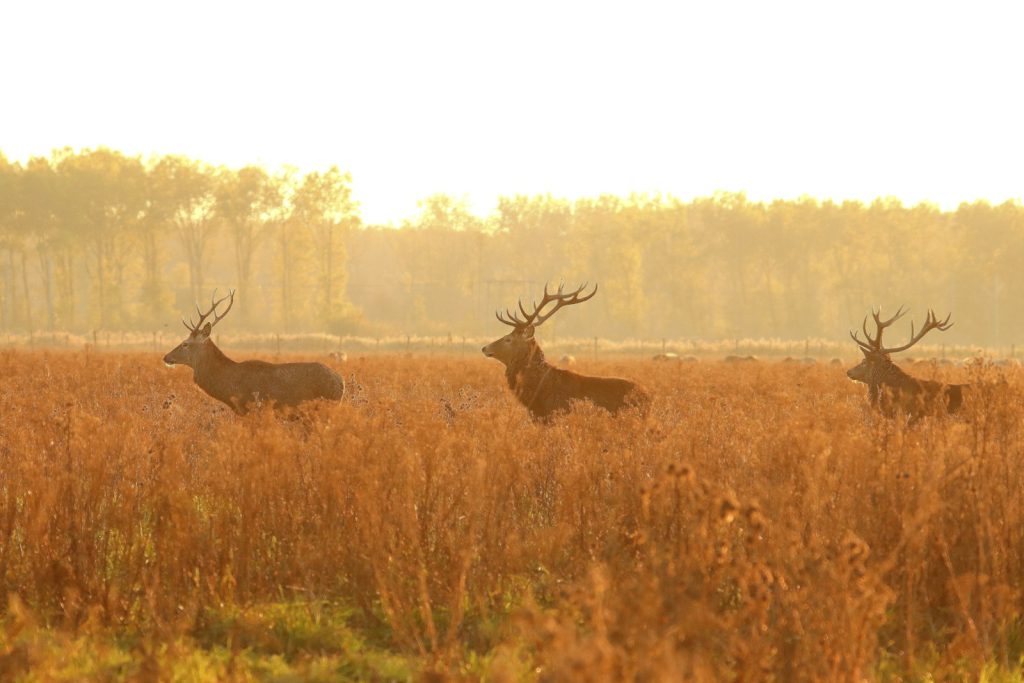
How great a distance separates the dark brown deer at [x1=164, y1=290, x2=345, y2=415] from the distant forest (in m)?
54.8

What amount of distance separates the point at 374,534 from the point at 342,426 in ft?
5.09

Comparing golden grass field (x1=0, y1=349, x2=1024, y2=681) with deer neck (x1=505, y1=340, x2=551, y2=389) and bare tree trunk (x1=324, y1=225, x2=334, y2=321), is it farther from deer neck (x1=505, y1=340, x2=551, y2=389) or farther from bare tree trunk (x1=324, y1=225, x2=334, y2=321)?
bare tree trunk (x1=324, y1=225, x2=334, y2=321)

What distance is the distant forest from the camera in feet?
229

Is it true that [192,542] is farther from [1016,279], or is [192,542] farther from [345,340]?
[1016,279]

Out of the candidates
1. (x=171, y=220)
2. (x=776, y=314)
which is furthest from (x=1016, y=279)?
(x=171, y=220)

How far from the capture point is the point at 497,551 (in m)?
6.34

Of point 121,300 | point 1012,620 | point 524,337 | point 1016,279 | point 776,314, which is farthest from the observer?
point 776,314

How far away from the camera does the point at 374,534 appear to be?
19.9 ft

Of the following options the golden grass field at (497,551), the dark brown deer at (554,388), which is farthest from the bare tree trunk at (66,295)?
the golden grass field at (497,551)

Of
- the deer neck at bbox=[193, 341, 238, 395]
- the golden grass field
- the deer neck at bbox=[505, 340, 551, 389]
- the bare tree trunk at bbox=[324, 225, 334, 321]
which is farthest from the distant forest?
the golden grass field

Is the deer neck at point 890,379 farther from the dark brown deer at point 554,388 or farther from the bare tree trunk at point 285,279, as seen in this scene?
the bare tree trunk at point 285,279

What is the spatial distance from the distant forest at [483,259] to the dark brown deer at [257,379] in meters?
54.8

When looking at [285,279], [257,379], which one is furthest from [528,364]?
[285,279]

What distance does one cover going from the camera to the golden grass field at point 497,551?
15.1 ft
